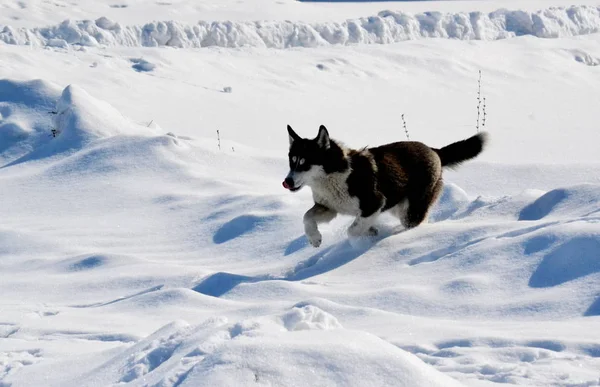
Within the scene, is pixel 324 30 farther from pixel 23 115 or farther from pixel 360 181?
pixel 360 181

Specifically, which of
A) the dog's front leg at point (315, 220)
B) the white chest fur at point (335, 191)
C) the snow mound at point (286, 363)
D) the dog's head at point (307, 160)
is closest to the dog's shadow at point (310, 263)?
the dog's front leg at point (315, 220)

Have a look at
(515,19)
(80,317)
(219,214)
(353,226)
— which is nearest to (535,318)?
(353,226)

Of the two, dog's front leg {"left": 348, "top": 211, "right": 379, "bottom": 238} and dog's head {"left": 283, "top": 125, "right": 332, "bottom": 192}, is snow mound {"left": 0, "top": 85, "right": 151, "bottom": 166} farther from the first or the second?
dog's front leg {"left": 348, "top": 211, "right": 379, "bottom": 238}

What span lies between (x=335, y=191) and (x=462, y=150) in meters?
1.43

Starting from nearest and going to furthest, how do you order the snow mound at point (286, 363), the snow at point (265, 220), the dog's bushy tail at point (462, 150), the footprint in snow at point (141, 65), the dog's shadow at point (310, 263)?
the snow mound at point (286, 363)
the snow at point (265, 220)
the dog's shadow at point (310, 263)
the dog's bushy tail at point (462, 150)
the footprint in snow at point (141, 65)

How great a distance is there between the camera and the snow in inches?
139

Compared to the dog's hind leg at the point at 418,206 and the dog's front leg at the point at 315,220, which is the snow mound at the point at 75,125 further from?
the dog's hind leg at the point at 418,206

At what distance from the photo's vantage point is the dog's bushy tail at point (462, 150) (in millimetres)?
7195

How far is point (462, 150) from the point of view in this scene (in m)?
7.26

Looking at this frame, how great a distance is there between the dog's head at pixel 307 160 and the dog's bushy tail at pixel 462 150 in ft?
4.06

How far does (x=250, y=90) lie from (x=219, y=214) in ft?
26.0

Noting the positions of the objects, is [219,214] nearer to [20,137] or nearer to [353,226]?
[353,226]

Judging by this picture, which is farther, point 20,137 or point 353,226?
point 20,137

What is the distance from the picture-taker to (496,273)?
5148 mm
